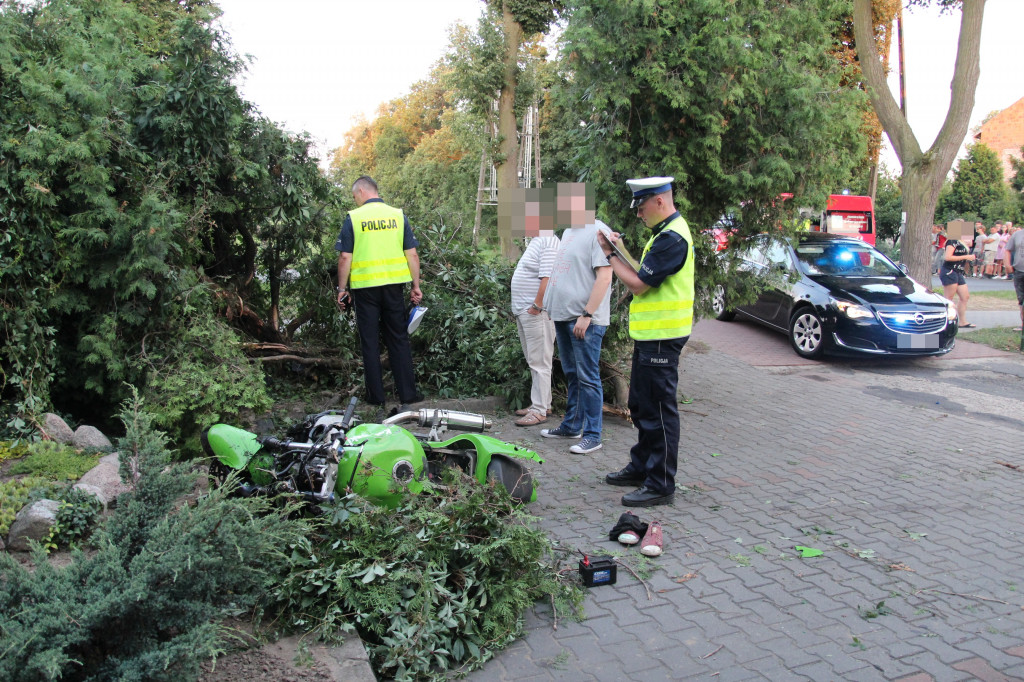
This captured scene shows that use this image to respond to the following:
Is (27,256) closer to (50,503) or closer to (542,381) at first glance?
(50,503)

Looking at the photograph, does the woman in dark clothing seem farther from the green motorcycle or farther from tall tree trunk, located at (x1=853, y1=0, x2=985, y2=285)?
the green motorcycle

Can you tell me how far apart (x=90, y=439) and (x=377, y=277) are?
2592mm

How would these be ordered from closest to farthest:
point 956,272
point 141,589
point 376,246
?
point 141,589, point 376,246, point 956,272

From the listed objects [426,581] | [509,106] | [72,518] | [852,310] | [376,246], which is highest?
[509,106]

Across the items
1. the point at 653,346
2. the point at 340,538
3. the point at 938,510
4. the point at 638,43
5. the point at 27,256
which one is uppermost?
the point at 638,43

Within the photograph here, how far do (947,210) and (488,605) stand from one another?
35435 millimetres

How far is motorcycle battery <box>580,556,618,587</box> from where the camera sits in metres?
3.88

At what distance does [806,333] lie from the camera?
1068cm

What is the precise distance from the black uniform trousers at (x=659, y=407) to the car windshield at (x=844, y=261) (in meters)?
6.94

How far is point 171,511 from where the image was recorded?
9.98 ft

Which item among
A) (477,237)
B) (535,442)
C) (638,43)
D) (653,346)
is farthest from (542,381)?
(638,43)

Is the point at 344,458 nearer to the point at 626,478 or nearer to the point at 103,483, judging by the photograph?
the point at 103,483

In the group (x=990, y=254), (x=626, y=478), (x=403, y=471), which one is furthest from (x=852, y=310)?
(x=990, y=254)

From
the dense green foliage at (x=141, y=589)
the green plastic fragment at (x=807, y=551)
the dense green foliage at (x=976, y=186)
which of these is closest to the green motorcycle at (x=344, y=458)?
the dense green foliage at (x=141, y=589)
